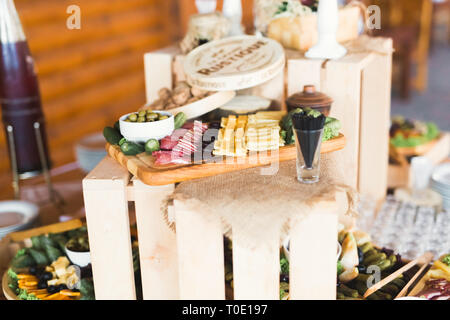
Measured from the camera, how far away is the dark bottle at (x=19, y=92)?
6.53ft

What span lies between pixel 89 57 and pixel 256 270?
351 cm

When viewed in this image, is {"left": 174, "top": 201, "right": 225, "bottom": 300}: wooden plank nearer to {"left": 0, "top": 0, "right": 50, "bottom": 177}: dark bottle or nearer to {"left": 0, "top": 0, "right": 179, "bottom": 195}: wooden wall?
{"left": 0, "top": 0, "right": 50, "bottom": 177}: dark bottle

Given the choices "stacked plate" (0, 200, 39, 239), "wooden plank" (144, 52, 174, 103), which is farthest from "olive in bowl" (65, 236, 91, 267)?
"wooden plank" (144, 52, 174, 103)

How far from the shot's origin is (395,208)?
218cm

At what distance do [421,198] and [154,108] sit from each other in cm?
122

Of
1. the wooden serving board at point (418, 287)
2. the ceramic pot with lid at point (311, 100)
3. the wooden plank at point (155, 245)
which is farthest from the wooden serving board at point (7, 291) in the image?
the wooden serving board at point (418, 287)

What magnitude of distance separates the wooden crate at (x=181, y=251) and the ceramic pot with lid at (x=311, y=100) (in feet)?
1.54

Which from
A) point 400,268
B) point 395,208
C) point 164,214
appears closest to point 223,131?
point 164,214

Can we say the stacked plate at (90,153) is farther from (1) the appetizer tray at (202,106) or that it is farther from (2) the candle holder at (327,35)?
(2) the candle holder at (327,35)

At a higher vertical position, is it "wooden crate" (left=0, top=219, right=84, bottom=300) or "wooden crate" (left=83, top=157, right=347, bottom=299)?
"wooden crate" (left=83, top=157, right=347, bottom=299)

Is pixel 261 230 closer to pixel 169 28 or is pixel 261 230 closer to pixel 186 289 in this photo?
pixel 186 289

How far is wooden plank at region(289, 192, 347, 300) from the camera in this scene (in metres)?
1.26

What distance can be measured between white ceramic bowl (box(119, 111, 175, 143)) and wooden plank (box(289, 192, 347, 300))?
480 mm

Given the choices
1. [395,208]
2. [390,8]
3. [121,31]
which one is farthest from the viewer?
[390,8]
